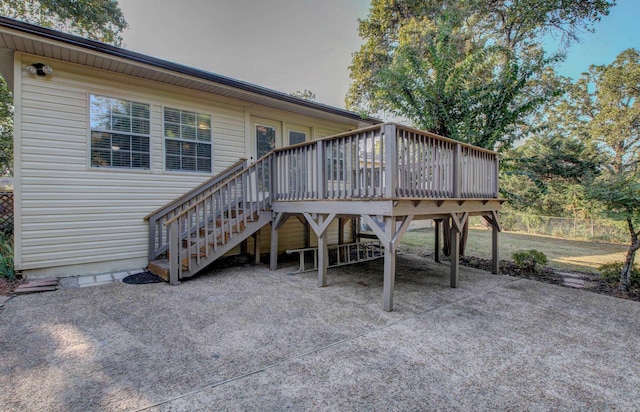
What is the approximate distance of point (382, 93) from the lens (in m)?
7.73

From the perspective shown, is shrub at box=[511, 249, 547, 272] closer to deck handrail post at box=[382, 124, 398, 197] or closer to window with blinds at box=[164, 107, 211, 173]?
deck handrail post at box=[382, 124, 398, 197]

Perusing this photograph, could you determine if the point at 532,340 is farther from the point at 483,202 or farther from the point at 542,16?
the point at 542,16

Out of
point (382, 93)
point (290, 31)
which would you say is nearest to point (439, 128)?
point (382, 93)

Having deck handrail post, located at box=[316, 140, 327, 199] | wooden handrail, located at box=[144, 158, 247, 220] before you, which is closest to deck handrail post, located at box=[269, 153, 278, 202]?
wooden handrail, located at box=[144, 158, 247, 220]

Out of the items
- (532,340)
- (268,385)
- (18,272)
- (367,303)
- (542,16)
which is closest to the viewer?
(268,385)

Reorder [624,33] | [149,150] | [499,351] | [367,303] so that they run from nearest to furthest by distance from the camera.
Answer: [499,351] < [367,303] < [149,150] < [624,33]

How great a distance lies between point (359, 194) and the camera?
429cm

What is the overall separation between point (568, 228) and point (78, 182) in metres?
17.4

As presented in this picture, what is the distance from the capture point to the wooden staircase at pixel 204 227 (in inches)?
190

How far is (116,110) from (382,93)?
6028mm

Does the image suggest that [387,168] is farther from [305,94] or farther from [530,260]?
[305,94]

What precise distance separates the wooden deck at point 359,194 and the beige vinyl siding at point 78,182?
1.61ft

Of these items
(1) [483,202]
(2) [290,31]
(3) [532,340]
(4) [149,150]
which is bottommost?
(3) [532,340]

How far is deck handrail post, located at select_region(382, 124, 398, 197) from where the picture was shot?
377 centimetres
